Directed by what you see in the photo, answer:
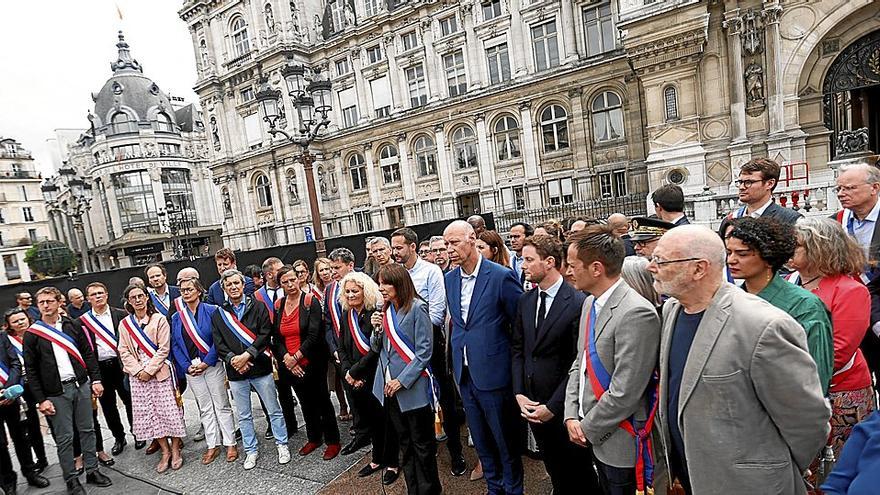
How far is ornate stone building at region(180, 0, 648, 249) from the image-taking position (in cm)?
2067

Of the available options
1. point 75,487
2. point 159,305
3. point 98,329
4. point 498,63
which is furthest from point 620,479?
point 498,63

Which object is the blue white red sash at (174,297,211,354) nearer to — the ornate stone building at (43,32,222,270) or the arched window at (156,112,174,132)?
the ornate stone building at (43,32,222,270)

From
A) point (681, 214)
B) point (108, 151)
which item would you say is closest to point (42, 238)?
point (108, 151)

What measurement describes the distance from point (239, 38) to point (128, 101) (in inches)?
1294

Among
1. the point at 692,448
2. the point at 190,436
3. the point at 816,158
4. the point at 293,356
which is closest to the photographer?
the point at 692,448

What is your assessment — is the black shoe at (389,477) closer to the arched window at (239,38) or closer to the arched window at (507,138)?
the arched window at (507,138)

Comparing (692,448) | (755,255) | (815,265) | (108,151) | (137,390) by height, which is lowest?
(137,390)

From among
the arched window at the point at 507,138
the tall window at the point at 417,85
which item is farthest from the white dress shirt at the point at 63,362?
the tall window at the point at 417,85

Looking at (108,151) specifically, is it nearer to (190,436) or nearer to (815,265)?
(190,436)

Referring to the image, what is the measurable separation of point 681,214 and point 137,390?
258 inches

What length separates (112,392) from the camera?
18.8 ft

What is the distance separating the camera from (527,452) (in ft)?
13.9

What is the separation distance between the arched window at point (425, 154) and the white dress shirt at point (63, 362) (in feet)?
74.0

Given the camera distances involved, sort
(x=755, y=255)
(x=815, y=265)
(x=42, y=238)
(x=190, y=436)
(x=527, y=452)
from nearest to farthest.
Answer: (x=755, y=255)
(x=815, y=265)
(x=527, y=452)
(x=190, y=436)
(x=42, y=238)
